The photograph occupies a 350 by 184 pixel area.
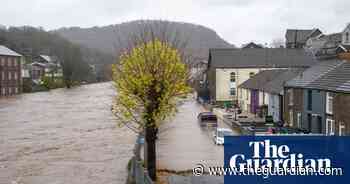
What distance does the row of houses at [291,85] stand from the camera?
22.2 metres

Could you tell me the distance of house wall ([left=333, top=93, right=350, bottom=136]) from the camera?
796 inches

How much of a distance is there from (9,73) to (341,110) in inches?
2587

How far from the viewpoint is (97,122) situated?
3703 cm

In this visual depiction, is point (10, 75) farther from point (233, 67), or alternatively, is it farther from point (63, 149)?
point (63, 149)

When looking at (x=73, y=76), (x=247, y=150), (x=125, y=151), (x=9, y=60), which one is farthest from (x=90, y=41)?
(x=247, y=150)

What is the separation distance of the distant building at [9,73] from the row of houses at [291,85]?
3242 centimetres

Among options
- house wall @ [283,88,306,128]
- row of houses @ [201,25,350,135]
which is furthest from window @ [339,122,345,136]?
house wall @ [283,88,306,128]

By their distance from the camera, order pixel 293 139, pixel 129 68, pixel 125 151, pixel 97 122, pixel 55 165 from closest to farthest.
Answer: pixel 293 139
pixel 129 68
pixel 55 165
pixel 125 151
pixel 97 122

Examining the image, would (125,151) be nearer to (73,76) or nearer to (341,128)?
(341,128)

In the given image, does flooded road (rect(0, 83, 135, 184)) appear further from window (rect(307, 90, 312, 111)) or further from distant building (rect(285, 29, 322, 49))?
distant building (rect(285, 29, 322, 49))

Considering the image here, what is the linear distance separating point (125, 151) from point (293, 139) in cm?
1525

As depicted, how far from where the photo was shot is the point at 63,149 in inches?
971

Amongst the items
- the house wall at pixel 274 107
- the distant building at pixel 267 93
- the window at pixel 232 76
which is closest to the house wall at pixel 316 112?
the distant building at pixel 267 93

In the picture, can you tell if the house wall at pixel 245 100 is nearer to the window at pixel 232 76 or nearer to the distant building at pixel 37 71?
the window at pixel 232 76
